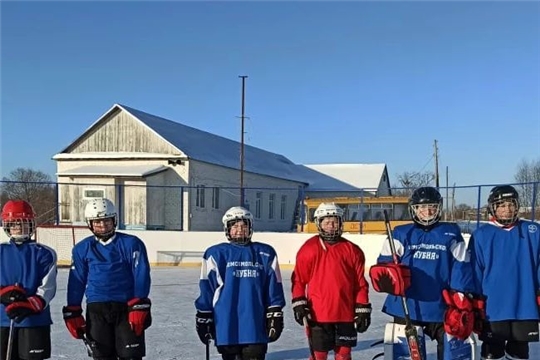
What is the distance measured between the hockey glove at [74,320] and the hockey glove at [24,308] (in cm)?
18

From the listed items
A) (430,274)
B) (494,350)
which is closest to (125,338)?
(430,274)

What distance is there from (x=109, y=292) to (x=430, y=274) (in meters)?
1.95

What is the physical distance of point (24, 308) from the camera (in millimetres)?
3232

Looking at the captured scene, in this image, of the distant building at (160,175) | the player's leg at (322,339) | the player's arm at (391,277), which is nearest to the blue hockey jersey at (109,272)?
the player's leg at (322,339)

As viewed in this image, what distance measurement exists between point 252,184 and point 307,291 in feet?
68.8

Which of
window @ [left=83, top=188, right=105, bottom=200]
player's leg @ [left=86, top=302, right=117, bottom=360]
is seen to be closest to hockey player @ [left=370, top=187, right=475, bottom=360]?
player's leg @ [left=86, top=302, right=117, bottom=360]

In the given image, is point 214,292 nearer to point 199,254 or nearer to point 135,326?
point 135,326

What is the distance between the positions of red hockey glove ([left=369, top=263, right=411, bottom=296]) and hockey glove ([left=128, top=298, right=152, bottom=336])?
54.1 inches

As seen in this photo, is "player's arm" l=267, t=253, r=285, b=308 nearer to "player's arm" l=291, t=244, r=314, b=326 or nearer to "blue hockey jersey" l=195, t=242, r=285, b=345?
"blue hockey jersey" l=195, t=242, r=285, b=345

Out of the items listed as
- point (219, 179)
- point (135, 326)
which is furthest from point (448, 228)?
point (219, 179)

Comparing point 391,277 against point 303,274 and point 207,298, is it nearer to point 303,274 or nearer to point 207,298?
point 303,274

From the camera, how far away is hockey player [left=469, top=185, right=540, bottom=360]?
353cm

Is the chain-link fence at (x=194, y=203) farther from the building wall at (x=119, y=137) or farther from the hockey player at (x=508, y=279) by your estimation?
the hockey player at (x=508, y=279)

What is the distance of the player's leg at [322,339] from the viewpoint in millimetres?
3553
